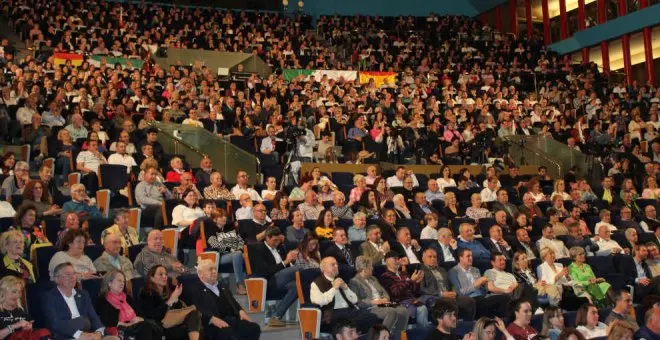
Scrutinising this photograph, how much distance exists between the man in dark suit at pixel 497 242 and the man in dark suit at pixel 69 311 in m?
4.43

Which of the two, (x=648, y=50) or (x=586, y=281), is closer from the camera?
(x=586, y=281)

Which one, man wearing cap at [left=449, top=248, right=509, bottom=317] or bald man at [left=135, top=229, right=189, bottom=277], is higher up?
bald man at [left=135, top=229, right=189, bottom=277]

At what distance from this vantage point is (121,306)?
5535 millimetres

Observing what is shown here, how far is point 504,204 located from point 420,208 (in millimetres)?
1158

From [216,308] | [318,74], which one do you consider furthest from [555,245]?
[318,74]

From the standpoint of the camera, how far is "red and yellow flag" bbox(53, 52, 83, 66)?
50.1ft

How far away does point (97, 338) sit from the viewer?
5145 mm

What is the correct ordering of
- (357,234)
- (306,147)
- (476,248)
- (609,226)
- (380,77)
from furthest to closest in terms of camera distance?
(380,77), (306,147), (609,226), (476,248), (357,234)

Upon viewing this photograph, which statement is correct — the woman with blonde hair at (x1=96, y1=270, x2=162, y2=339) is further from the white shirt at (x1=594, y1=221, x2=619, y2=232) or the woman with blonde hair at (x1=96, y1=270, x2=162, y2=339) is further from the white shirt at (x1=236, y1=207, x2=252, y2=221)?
the white shirt at (x1=594, y1=221, x2=619, y2=232)

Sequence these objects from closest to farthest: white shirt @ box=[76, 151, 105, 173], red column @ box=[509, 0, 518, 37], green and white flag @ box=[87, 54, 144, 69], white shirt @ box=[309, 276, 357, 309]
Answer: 1. white shirt @ box=[309, 276, 357, 309]
2. white shirt @ box=[76, 151, 105, 173]
3. green and white flag @ box=[87, 54, 144, 69]
4. red column @ box=[509, 0, 518, 37]

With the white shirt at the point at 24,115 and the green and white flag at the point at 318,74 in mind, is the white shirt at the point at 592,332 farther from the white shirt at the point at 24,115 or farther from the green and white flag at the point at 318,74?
the green and white flag at the point at 318,74

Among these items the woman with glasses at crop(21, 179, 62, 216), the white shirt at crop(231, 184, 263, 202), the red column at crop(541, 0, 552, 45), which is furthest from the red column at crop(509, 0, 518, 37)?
the woman with glasses at crop(21, 179, 62, 216)

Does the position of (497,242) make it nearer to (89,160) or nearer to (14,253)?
(89,160)

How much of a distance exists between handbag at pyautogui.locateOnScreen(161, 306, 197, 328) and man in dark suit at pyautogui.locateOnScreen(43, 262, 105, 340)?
1.36ft
